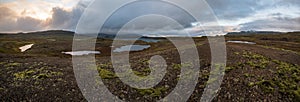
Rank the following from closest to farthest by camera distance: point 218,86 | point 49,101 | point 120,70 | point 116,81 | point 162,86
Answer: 1. point 49,101
2. point 218,86
3. point 162,86
4. point 116,81
5. point 120,70

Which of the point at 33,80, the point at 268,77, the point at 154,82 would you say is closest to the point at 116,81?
the point at 154,82

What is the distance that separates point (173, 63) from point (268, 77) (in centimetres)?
1076

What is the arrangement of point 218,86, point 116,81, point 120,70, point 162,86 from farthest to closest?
point 120,70 < point 116,81 < point 162,86 < point 218,86

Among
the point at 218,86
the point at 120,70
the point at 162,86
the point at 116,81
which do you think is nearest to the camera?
the point at 218,86

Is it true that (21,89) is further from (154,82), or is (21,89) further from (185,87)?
(185,87)

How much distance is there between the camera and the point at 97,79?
22812 mm

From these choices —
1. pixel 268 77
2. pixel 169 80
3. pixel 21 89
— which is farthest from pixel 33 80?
pixel 268 77

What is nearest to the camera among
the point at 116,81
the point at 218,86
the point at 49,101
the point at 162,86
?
the point at 49,101

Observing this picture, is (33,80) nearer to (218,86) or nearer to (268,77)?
(218,86)

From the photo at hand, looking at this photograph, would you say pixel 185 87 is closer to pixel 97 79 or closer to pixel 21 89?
pixel 97 79

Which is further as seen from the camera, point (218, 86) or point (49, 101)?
point (218, 86)

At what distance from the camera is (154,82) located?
2183 cm

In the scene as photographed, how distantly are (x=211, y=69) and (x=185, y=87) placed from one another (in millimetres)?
5075

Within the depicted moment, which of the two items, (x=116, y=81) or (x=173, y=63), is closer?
(x=116, y=81)
